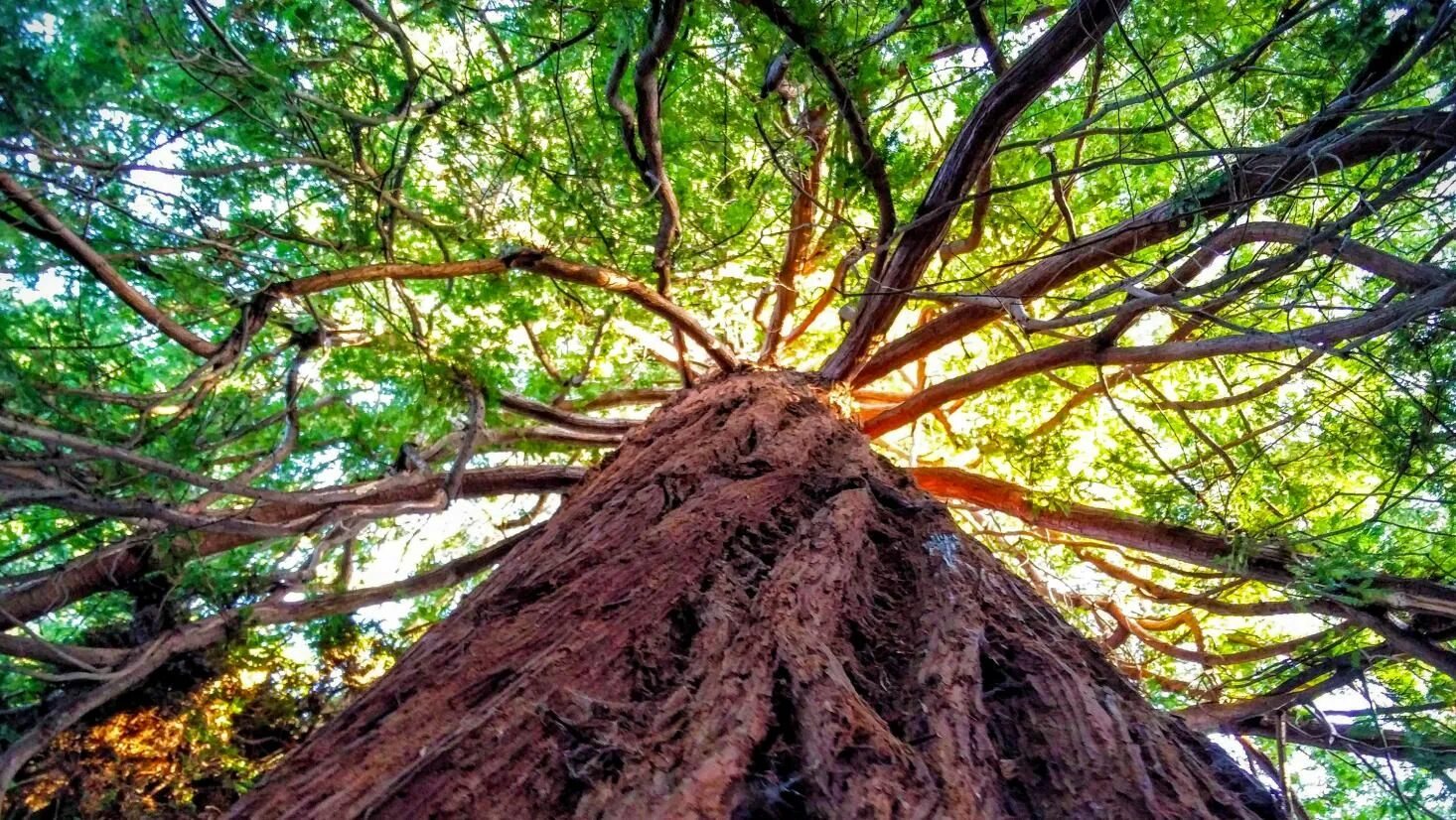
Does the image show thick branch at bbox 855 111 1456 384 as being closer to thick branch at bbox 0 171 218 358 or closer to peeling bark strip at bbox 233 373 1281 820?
peeling bark strip at bbox 233 373 1281 820

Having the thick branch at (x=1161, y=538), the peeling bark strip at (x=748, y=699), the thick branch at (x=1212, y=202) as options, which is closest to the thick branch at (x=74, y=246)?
the peeling bark strip at (x=748, y=699)

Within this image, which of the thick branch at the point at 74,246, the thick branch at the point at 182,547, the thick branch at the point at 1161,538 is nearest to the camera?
the thick branch at the point at 74,246

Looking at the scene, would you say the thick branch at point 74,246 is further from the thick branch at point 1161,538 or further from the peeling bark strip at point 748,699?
the thick branch at point 1161,538

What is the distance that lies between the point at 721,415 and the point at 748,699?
1.68 meters

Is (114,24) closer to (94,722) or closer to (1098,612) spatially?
(94,722)

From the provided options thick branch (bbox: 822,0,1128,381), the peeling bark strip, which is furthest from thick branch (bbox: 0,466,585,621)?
thick branch (bbox: 822,0,1128,381)

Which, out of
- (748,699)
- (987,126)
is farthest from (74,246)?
(987,126)

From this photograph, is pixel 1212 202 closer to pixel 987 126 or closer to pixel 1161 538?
pixel 987 126

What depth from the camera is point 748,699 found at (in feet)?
3.45

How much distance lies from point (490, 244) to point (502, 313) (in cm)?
36

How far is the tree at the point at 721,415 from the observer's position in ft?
3.70

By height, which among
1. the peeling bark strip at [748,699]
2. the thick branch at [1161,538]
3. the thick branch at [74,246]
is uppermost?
the thick branch at [74,246]

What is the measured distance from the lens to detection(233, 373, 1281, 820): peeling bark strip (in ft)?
3.01

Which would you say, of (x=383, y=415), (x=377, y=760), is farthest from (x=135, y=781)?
(x=377, y=760)
